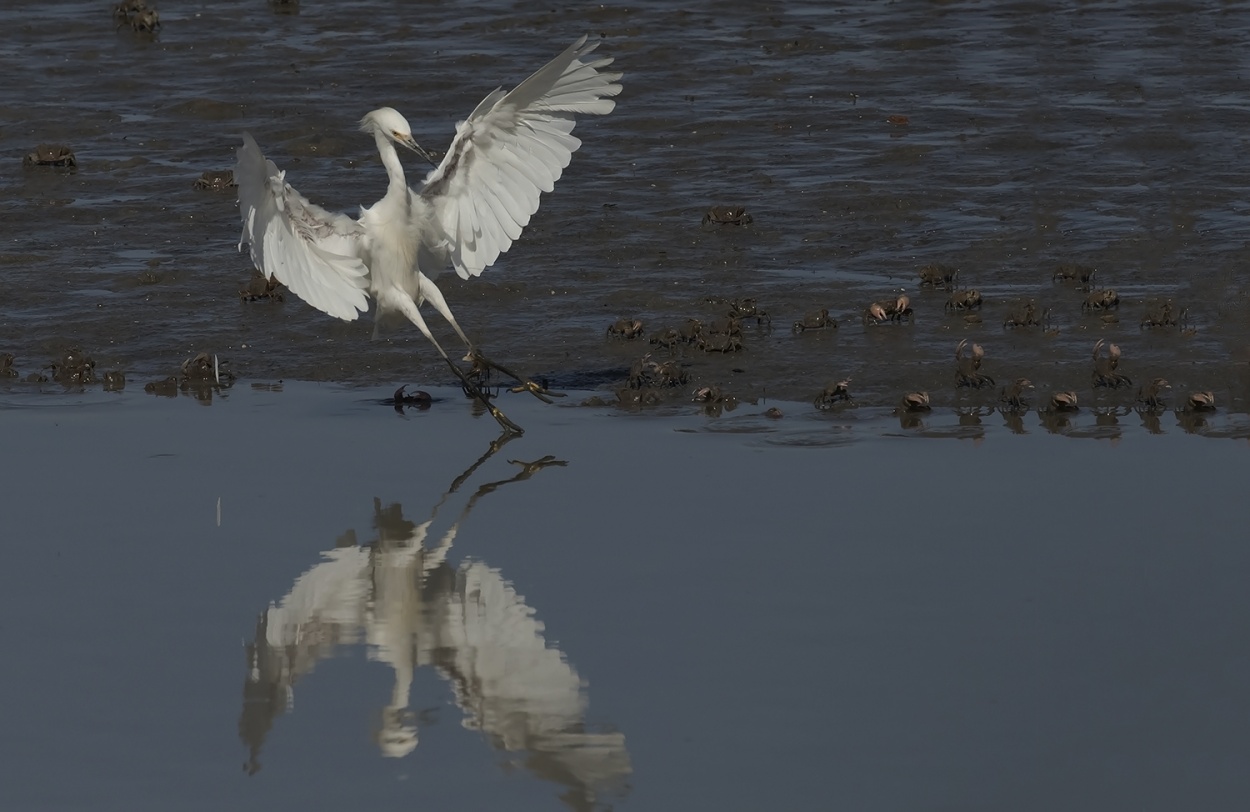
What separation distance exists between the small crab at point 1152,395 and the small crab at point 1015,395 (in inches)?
18.4

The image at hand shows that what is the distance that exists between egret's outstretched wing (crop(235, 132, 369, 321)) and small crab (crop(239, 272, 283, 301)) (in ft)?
7.17

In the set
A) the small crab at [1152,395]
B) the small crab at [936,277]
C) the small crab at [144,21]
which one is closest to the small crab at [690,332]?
the small crab at [936,277]

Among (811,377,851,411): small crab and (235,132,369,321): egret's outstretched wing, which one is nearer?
(235,132,369,321): egret's outstretched wing

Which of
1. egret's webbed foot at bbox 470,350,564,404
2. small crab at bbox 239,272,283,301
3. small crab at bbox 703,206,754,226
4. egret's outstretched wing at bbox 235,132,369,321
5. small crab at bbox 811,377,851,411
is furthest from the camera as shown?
small crab at bbox 703,206,754,226

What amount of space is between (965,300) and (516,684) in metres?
4.80

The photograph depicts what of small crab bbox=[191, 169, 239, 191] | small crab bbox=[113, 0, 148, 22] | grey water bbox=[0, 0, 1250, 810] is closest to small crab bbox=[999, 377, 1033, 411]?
grey water bbox=[0, 0, 1250, 810]

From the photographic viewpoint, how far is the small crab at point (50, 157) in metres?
13.3

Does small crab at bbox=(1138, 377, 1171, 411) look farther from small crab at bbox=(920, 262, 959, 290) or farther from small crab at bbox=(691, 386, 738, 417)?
small crab at bbox=(920, 262, 959, 290)

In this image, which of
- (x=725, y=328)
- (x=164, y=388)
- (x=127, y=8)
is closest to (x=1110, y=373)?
(x=725, y=328)

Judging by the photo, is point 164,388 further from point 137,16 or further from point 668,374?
point 137,16

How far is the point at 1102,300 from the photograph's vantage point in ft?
32.3

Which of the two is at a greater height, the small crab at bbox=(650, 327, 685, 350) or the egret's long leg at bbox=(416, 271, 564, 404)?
the egret's long leg at bbox=(416, 271, 564, 404)

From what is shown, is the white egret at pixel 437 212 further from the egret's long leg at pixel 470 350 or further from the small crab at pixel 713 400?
the small crab at pixel 713 400

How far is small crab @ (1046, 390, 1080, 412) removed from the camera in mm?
8430
